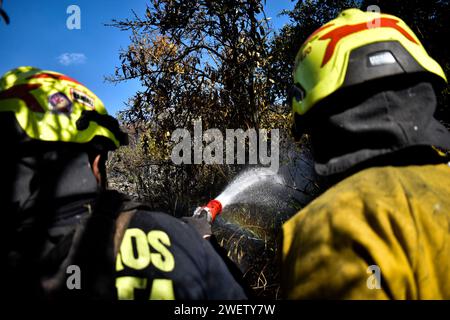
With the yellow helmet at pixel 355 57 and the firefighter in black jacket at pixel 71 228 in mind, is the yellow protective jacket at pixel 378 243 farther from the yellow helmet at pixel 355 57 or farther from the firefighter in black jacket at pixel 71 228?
the firefighter in black jacket at pixel 71 228

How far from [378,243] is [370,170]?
0.34 meters

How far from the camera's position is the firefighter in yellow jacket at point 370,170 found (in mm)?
881

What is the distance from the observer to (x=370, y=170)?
1125mm

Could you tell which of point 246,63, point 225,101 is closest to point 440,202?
point 246,63

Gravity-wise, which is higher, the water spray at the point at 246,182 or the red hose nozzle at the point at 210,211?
the red hose nozzle at the point at 210,211

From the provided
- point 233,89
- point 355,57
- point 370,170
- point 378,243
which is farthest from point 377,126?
point 233,89

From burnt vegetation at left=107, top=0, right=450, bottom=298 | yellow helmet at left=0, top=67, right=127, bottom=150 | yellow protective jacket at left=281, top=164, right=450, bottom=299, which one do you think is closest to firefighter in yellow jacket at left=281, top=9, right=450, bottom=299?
yellow protective jacket at left=281, top=164, right=450, bottom=299

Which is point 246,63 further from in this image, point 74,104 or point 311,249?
point 311,249

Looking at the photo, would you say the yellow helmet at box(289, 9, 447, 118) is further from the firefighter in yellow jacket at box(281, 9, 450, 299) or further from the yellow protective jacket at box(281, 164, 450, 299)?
the yellow protective jacket at box(281, 164, 450, 299)

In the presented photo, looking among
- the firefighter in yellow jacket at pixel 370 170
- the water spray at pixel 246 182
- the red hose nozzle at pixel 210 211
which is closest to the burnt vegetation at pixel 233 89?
the water spray at pixel 246 182

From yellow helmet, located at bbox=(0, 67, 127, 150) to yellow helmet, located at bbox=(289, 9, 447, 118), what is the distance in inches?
48.2

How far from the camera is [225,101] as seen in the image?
539 centimetres

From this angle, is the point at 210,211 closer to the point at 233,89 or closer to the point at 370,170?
the point at 370,170

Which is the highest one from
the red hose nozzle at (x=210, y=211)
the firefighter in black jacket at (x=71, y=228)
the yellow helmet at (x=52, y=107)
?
the yellow helmet at (x=52, y=107)
